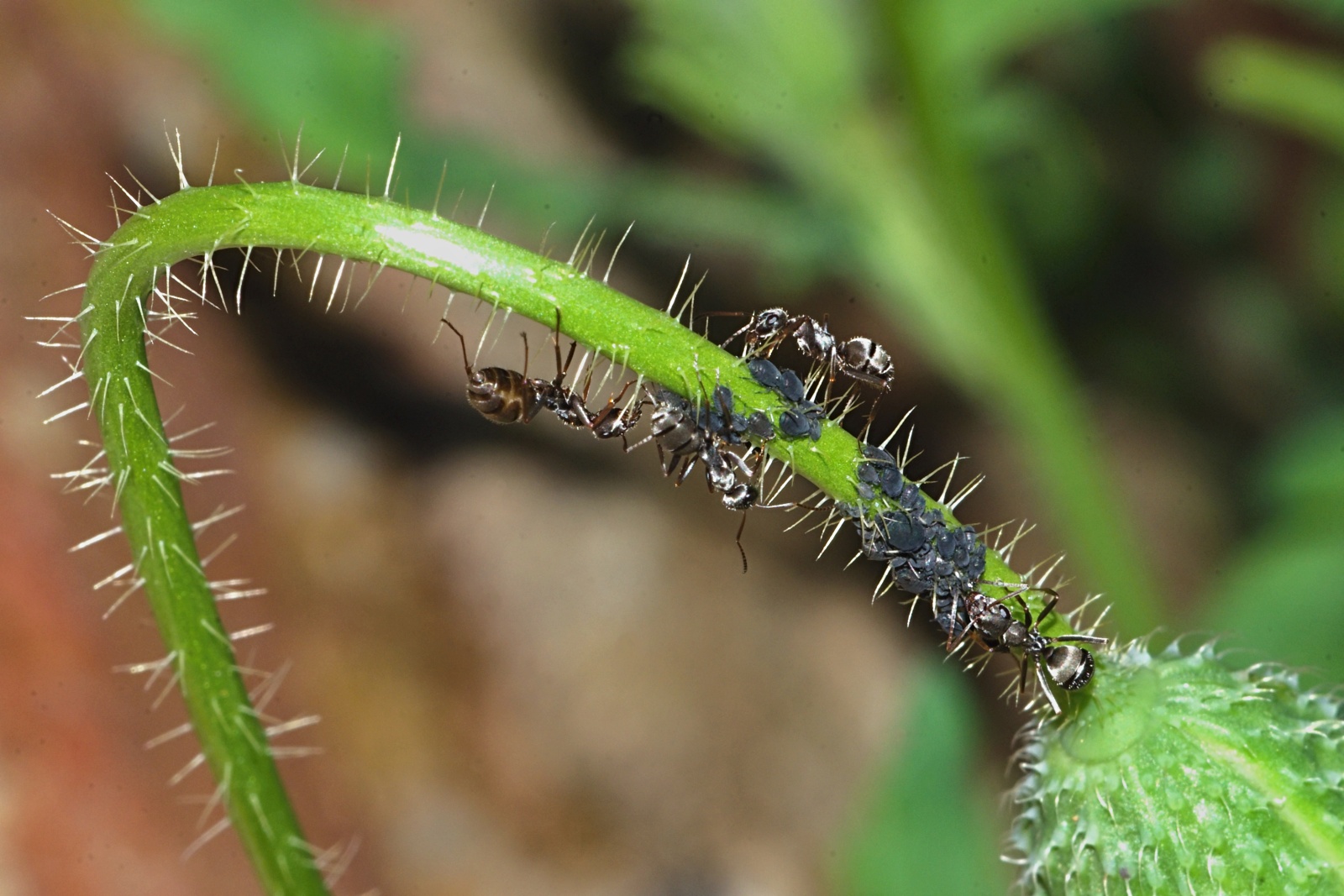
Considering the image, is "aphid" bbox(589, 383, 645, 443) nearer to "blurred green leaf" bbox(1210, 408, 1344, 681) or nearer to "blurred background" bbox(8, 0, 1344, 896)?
"blurred background" bbox(8, 0, 1344, 896)

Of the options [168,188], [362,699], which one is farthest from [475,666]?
[168,188]

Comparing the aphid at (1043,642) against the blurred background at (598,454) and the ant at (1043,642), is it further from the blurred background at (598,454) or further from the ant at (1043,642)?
the blurred background at (598,454)

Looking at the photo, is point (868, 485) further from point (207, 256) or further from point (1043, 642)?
point (207, 256)

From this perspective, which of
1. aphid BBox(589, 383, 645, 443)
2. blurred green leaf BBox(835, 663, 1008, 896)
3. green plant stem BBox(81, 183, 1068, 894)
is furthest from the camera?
blurred green leaf BBox(835, 663, 1008, 896)

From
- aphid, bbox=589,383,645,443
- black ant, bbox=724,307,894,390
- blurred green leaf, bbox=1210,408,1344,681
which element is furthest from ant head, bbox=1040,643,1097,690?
blurred green leaf, bbox=1210,408,1344,681

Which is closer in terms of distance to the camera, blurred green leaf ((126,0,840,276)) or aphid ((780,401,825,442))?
aphid ((780,401,825,442))

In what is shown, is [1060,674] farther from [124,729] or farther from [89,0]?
[89,0]

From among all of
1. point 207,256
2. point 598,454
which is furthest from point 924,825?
point 207,256
